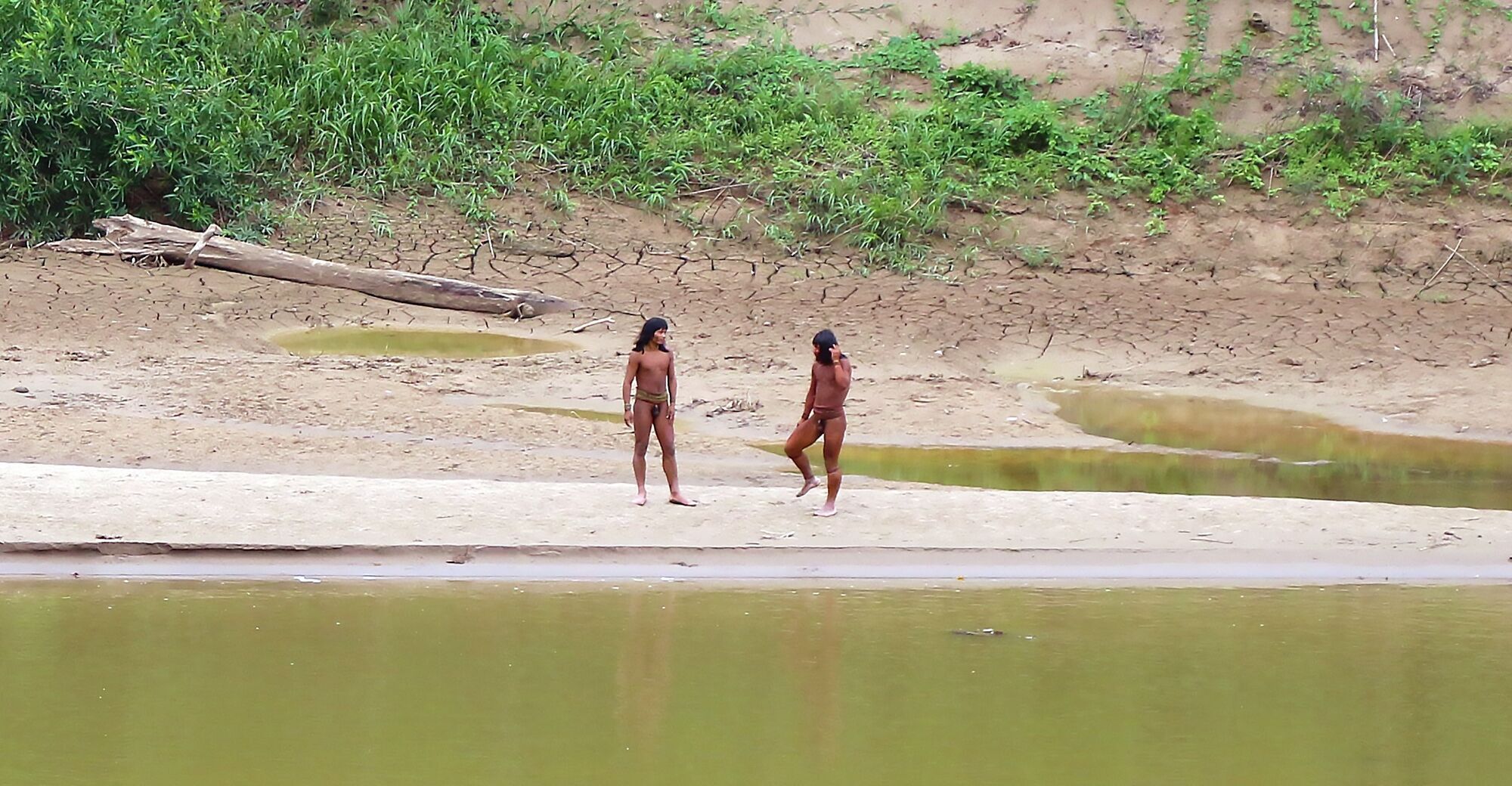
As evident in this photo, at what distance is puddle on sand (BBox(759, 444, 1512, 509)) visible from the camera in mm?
10586

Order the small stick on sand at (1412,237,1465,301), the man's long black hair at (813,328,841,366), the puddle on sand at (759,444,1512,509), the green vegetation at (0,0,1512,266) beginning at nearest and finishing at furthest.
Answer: the man's long black hair at (813,328,841,366)
the puddle on sand at (759,444,1512,509)
the green vegetation at (0,0,1512,266)
the small stick on sand at (1412,237,1465,301)

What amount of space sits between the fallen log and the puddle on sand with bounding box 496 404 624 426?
131 inches

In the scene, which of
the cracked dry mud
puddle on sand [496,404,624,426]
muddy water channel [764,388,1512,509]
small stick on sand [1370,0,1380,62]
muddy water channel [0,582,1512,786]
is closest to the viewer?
muddy water channel [0,582,1512,786]

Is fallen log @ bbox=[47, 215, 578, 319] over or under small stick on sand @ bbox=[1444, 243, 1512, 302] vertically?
under

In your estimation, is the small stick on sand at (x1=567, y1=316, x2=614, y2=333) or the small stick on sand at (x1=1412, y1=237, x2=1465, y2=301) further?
the small stick on sand at (x1=1412, y1=237, x2=1465, y2=301)

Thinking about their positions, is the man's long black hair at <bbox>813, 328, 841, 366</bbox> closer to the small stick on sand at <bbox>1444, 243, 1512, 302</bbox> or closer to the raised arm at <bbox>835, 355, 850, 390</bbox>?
the raised arm at <bbox>835, 355, 850, 390</bbox>

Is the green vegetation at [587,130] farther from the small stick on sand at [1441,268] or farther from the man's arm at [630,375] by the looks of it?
the man's arm at [630,375]

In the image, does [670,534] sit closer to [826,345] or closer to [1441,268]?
[826,345]

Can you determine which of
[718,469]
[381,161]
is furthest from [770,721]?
[381,161]

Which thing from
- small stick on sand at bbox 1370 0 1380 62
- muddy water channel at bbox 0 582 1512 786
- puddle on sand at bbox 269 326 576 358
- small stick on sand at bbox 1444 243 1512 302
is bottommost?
muddy water channel at bbox 0 582 1512 786

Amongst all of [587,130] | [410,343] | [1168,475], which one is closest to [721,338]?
[410,343]

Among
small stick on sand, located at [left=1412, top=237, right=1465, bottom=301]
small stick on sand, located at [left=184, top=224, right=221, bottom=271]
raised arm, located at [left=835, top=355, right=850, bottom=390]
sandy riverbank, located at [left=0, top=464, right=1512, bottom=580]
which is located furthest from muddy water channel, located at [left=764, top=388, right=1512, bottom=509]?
small stick on sand, located at [left=184, top=224, right=221, bottom=271]

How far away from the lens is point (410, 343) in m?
14.9

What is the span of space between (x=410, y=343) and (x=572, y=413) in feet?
9.35
